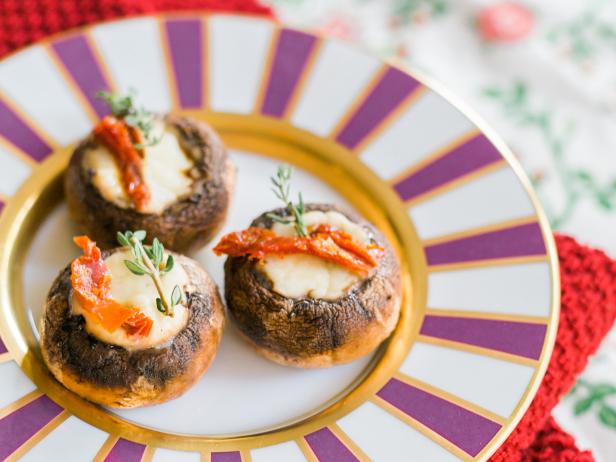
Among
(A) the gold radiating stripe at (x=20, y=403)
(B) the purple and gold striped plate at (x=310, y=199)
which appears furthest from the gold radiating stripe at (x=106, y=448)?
(A) the gold radiating stripe at (x=20, y=403)

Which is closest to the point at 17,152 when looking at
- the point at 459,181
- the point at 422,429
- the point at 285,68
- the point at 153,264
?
the point at 153,264

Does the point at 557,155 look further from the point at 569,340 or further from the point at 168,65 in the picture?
the point at 168,65

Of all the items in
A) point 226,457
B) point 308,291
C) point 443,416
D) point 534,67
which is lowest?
point 226,457

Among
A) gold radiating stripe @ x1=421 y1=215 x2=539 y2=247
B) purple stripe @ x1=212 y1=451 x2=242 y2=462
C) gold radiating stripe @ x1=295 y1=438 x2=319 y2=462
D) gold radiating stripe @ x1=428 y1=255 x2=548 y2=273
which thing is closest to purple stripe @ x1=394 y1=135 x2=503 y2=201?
gold radiating stripe @ x1=421 y1=215 x2=539 y2=247

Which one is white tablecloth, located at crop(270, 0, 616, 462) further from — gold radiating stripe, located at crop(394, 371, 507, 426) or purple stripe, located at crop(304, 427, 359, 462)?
purple stripe, located at crop(304, 427, 359, 462)

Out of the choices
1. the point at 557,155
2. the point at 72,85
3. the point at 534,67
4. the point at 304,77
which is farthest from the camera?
the point at 534,67

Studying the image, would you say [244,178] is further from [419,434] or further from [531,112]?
[531,112]

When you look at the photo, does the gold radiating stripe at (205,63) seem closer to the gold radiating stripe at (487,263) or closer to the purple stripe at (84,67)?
the purple stripe at (84,67)

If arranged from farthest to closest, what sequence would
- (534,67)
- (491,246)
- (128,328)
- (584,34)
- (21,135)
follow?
(584,34)
(534,67)
(21,135)
(491,246)
(128,328)
